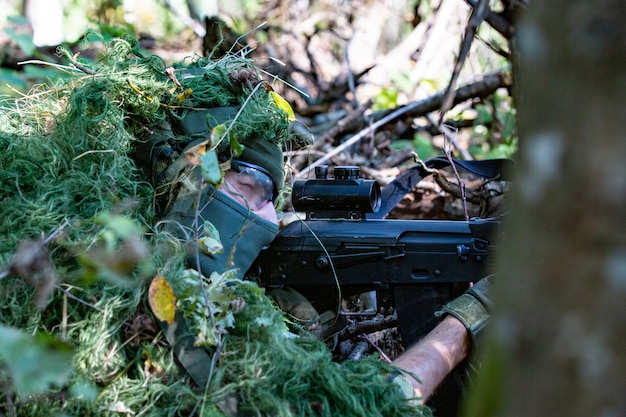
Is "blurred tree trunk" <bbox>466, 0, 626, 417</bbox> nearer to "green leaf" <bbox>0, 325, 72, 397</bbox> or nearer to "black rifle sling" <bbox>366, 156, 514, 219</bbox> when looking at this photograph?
"green leaf" <bbox>0, 325, 72, 397</bbox>

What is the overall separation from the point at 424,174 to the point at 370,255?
60 cm

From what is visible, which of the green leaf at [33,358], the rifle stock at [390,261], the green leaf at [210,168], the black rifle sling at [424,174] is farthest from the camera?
the black rifle sling at [424,174]

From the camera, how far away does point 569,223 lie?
2.94ft

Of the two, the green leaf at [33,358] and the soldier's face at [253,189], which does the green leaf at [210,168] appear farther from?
the green leaf at [33,358]

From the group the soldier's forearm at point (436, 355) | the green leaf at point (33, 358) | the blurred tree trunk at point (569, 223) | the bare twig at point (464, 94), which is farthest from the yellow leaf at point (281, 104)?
the bare twig at point (464, 94)

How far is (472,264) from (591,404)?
165cm

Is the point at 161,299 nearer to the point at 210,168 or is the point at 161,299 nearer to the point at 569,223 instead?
the point at 210,168

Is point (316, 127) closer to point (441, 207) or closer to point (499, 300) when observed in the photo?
point (441, 207)

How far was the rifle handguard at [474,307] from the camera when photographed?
2.46 meters

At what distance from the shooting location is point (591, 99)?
34.8 inches

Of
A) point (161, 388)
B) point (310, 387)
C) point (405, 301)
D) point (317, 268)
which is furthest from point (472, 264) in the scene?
point (161, 388)

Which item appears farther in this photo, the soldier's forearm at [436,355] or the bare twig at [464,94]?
the bare twig at [464,94]

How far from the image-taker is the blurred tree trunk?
874 mm

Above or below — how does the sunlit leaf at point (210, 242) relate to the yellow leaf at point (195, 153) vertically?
below
